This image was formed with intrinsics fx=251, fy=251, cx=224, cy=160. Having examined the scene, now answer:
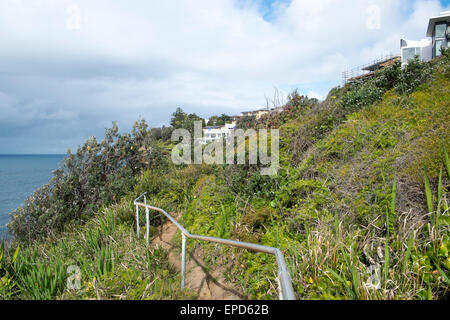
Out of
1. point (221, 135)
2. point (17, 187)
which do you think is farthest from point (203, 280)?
point (17, 187)

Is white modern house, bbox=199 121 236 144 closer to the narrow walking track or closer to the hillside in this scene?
the hillside

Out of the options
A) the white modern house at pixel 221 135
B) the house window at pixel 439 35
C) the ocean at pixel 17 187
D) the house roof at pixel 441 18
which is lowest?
the ocean at pixel 17 187

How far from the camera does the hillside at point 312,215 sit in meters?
2.57

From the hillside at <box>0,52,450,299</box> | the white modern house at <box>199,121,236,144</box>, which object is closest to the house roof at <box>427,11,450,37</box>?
Result: the white modern house at <box>199,121,236,144</box>

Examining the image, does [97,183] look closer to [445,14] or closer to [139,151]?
[139,151]

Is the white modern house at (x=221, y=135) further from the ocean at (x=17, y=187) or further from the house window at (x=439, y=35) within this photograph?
the house window at (x=439, y=35)

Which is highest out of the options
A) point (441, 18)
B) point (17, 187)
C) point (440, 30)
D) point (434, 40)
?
point (441, 18)

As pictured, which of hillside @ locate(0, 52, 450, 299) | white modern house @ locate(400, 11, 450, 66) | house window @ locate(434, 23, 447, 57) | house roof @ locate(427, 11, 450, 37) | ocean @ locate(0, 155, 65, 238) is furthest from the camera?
house roof @ locate(427, 11, 450, 37)

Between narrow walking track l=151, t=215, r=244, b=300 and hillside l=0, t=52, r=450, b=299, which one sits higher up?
hillside l=0, t=52, r=450, b=299

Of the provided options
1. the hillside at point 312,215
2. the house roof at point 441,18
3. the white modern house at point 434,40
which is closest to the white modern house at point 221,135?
the hillside at point 312,215

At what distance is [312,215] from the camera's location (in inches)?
146

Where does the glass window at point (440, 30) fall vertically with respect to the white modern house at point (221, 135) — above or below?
above

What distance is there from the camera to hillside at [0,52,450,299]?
2.57 meters

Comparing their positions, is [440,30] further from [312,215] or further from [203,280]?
[203,280]
